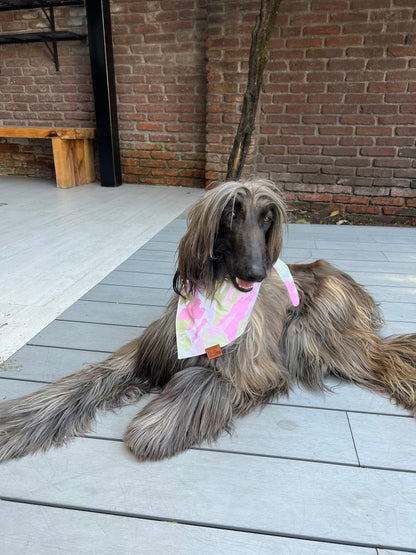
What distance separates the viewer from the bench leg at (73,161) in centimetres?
395

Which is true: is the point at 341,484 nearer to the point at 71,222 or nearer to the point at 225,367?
the point at 225,367

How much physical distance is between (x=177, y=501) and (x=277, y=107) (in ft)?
11.3

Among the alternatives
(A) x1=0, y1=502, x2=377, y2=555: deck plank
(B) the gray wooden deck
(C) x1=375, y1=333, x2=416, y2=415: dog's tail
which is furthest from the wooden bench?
(A) x1=0, y1=502, x2=377, y2=555: deck plank

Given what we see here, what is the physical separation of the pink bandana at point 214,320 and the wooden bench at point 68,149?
3.37 metres

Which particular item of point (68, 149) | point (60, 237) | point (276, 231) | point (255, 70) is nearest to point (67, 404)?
point (276, 231)

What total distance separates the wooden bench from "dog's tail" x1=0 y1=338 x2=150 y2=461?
3.26 metres

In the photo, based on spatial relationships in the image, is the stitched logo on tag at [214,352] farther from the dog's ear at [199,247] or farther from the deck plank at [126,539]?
the deck plank at [126,539]

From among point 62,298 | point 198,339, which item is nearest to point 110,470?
point 198,339

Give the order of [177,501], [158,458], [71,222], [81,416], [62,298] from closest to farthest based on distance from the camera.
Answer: [177,501] < [158,458] < [81,416] < [62,298] < [71,222]

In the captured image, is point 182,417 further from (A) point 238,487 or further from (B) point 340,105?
(B) point 340,105

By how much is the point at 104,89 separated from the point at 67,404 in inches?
140

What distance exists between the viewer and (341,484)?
92 cm

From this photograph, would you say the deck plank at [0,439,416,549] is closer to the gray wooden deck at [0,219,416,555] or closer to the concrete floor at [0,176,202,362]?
the gray wooden deck at [0,219,416,555]

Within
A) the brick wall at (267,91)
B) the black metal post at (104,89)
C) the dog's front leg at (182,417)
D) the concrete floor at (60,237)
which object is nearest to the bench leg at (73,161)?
the concrete floor at (60,237)
